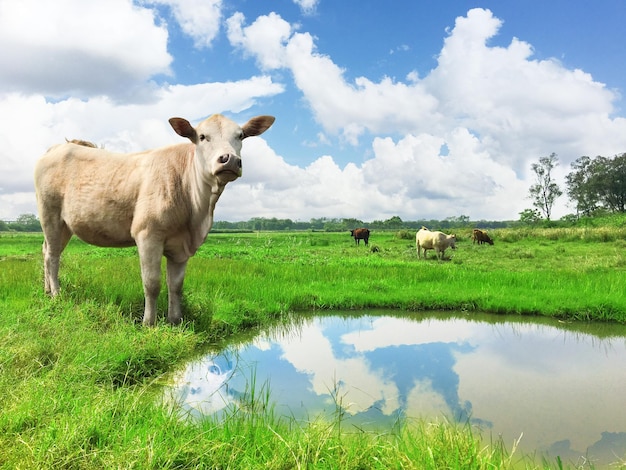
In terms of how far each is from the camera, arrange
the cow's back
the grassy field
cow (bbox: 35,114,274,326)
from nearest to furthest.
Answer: the grassy field
cow (bbox: 35,114,274,326)
the cow's back

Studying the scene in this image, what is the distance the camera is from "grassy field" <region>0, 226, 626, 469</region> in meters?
2.09

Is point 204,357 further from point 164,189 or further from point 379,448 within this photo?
point 379,448

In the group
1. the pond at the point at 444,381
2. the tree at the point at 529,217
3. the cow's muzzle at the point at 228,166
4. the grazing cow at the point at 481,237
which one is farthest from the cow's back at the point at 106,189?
the tree at the point at 529,217

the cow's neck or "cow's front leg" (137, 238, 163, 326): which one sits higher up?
the cow's neck

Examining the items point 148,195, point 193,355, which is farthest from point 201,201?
point 193,355

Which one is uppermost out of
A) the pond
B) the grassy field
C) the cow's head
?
the cow's head

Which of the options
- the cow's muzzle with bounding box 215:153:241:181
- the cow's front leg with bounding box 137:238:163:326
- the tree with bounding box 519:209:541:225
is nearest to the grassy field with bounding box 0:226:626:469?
the cow's front leg with bounding box 137:238:163:326

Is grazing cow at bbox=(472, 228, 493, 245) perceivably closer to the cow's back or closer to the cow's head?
the cow's head

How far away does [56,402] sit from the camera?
257 cm

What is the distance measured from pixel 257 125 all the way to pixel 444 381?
3134mm

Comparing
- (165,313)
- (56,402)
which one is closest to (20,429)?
(56,402)

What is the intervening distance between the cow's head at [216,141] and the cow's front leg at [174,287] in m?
1.20

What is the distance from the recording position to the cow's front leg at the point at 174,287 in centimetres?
485

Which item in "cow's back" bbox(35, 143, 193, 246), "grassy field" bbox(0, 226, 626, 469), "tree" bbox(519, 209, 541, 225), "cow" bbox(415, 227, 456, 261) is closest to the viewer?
"grassy field" bbox(0, 226, 626, 469)
